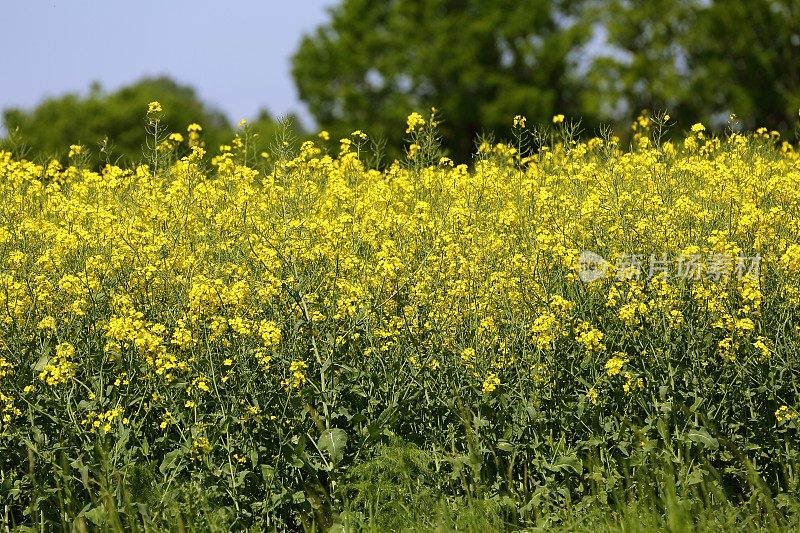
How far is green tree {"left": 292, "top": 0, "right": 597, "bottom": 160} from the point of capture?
27.7m

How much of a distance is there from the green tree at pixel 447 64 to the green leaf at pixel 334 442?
22573 mm

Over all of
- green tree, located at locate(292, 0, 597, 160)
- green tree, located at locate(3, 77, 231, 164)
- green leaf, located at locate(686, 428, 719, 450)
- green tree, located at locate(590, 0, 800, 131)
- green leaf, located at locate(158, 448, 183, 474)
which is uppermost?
green tree, located at locate(3, 77, 231, 164)

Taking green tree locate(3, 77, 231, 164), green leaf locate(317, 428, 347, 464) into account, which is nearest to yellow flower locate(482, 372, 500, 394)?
green leaf locate(317, 428, 347, 464)

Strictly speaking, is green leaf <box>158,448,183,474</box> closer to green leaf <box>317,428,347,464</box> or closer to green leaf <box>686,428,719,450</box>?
green leaf <box>317,428,347,464</box>

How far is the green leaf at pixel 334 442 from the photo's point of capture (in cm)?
471

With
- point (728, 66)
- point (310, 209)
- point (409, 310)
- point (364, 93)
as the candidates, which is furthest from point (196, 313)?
point (364, 93)

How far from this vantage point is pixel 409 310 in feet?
18.4

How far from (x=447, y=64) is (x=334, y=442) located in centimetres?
2386

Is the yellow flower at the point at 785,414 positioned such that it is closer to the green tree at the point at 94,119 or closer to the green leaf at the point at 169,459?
the green leaf at the point at 169,459

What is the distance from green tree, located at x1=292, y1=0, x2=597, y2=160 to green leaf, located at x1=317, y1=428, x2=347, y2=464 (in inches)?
889

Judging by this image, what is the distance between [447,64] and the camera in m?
27.8

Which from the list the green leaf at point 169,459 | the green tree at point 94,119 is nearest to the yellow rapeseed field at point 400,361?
the green leaf at point 169,459

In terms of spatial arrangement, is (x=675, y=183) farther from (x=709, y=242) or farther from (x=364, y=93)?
(x=364, y=93)

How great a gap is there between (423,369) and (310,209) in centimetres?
210
